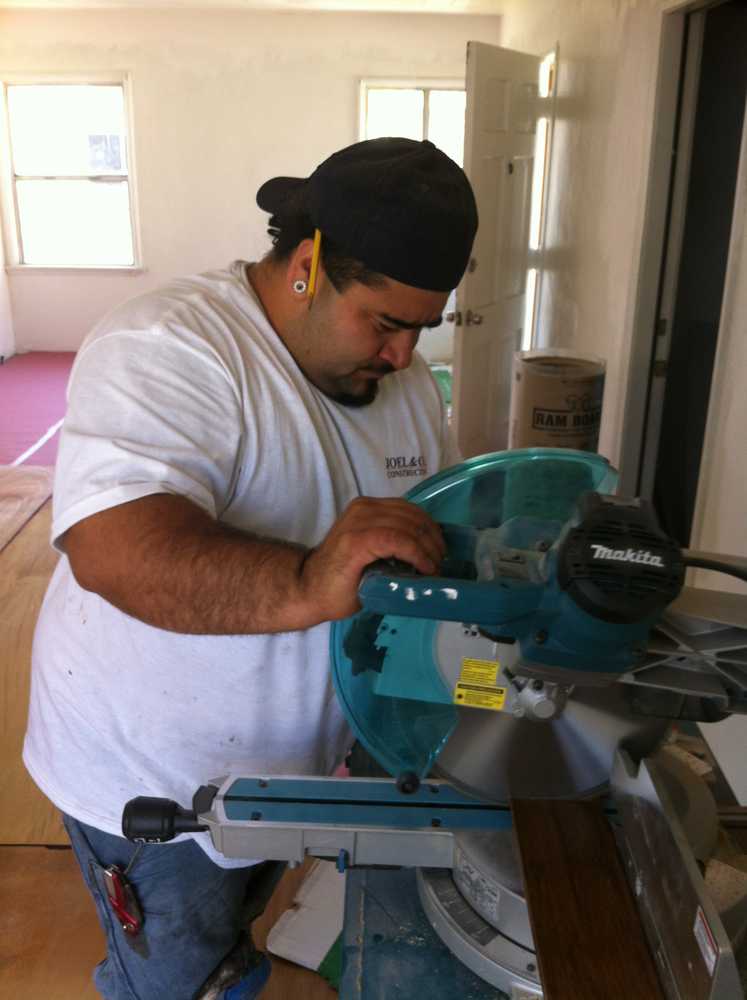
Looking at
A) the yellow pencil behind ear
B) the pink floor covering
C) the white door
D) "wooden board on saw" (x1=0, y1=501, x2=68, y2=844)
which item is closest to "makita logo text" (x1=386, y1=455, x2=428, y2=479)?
the yellow pencil behind ear

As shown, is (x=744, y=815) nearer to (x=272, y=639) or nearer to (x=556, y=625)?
(x=556, y=625)

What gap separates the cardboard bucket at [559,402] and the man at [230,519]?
119 cm

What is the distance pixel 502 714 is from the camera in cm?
79

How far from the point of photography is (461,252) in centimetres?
93

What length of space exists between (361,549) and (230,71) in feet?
22.1

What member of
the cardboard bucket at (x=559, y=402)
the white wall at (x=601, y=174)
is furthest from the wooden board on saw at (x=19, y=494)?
the white wall at (x=601, y=174)

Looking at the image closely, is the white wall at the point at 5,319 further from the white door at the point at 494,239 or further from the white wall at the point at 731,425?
the white wall at the point at 731,425

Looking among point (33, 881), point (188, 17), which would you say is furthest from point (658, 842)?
point (188, 17)

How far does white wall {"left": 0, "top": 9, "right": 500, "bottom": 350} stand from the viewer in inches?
254

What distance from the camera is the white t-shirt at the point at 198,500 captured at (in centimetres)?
86

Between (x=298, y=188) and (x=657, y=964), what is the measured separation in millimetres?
867

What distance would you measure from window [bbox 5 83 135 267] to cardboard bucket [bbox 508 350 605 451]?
5540 millimetres

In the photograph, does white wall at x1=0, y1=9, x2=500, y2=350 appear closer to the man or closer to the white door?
the white door

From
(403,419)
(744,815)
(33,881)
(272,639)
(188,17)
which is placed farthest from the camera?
(188,17)
